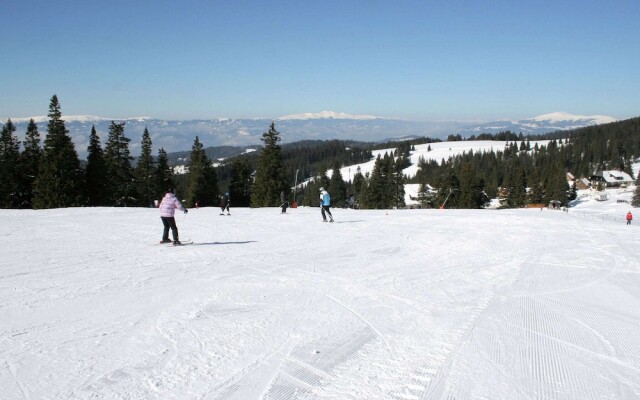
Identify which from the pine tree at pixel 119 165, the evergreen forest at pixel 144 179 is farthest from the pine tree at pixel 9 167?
the pine tree at pixel 119 165

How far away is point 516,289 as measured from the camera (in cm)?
816

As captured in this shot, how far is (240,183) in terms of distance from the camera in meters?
65.6

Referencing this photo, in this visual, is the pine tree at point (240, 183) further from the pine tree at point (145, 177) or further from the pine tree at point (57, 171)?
the pine tree at point (57, 171)

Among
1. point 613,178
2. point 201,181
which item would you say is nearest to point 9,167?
point 201,181

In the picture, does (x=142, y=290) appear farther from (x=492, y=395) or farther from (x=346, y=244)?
(x=346, y=244)

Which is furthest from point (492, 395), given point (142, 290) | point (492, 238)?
point (492, 238)

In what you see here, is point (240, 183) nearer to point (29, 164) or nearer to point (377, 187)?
point (377, 187)

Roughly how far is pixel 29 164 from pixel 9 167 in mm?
1866

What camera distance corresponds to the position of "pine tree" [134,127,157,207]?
56.9 m

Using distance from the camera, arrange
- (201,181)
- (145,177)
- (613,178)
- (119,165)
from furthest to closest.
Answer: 1. (613,178)
2. (201,181)
3. (145,177)
4. (119,165)

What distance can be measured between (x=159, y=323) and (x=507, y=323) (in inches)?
194

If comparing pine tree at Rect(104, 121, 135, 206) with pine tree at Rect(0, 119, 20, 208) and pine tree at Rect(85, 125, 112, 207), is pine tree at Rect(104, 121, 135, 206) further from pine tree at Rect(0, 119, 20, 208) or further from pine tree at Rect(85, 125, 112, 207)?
pine tree at Rect(0, 119, 20, 208)

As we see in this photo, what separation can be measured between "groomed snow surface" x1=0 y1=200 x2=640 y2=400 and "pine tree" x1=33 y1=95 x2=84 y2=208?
1407 inches

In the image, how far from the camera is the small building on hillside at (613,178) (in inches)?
5389
